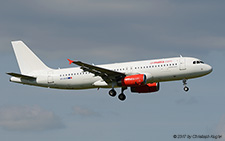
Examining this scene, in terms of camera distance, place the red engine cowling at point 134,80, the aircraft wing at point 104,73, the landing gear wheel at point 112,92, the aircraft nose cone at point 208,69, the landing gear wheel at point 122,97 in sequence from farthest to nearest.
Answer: the landing gear wheel at point 122,97
the landing gear wheel at point 112,92
the aircraft nose cone at point 208,69
the red engine cowling at point 134,80
the aircraft wing at point 104,73

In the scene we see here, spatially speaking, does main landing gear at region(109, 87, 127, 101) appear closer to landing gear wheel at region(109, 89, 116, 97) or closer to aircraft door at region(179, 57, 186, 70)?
landing gear wheel at region(109, 89, 116, 97)

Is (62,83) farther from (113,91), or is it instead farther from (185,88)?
(185,88)

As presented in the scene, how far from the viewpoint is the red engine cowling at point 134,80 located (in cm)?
5825

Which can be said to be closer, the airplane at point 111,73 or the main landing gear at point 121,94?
the airplane at point 111,73

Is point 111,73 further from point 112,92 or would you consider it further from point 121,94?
point 121,94

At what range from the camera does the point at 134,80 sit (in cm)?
5888

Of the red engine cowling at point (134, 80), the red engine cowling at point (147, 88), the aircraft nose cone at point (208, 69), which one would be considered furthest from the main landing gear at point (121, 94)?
the aircraft nose cone at point (208, 69)

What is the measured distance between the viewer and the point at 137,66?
60.2 meters

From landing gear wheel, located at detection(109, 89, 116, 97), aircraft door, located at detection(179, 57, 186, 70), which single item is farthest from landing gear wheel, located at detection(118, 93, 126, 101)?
aircraft door, located at detection(179, 57, 186, 70)

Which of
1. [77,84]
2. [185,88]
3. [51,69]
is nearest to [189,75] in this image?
[185,88]

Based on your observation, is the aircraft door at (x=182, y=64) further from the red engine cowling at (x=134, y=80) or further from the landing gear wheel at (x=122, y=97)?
the landing gear wheel at (x=122, y=97)

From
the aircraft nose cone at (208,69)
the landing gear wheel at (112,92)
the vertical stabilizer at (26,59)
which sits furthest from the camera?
the vertical stabilizer at (26,59)

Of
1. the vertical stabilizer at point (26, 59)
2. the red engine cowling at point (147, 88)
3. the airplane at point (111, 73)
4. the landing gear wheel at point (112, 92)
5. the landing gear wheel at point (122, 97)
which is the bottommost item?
the landing gear wheel at point (122, 97)

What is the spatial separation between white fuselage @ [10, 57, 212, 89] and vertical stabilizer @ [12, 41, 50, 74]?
1085 mm
